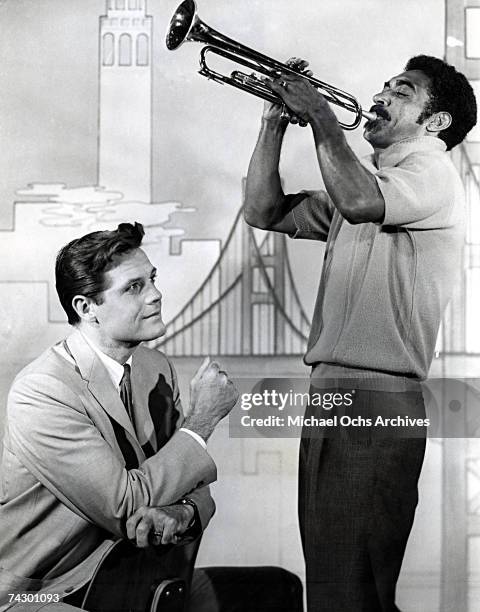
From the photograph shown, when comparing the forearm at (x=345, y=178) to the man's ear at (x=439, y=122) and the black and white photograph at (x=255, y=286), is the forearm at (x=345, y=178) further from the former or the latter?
the man's ear at (x=439, y=122)

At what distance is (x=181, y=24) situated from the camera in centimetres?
163

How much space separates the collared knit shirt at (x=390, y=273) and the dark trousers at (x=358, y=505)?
0.27 ft

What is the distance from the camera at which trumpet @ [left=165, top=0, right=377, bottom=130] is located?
61.6 inches

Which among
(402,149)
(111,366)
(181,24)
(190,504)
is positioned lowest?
(190,504)

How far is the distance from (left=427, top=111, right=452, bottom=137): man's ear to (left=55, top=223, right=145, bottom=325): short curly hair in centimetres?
57

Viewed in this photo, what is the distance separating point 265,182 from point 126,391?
1.52ft

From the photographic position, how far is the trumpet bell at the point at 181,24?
5.31ft

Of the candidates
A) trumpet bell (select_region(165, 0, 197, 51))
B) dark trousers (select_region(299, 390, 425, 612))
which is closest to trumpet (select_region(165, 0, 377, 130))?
trumpet bell (select_region(165, 0, 197, 51))

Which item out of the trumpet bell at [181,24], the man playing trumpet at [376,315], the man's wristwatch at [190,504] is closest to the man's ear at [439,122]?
the man playing trumpet at [376,315]

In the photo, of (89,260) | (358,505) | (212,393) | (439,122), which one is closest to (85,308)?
(89,260)

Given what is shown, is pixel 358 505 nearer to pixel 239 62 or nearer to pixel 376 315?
pixel 376 315

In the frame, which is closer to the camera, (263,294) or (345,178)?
(345,178)

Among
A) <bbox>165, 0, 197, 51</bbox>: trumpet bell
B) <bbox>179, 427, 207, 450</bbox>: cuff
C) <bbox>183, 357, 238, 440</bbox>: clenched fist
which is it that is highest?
<bbox>165, 0, 197, 51</bbox>: trumpet bell

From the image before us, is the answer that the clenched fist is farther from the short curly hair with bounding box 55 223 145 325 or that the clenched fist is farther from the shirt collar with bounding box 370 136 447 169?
the shirt collar with bounding box 370 136 447 169
